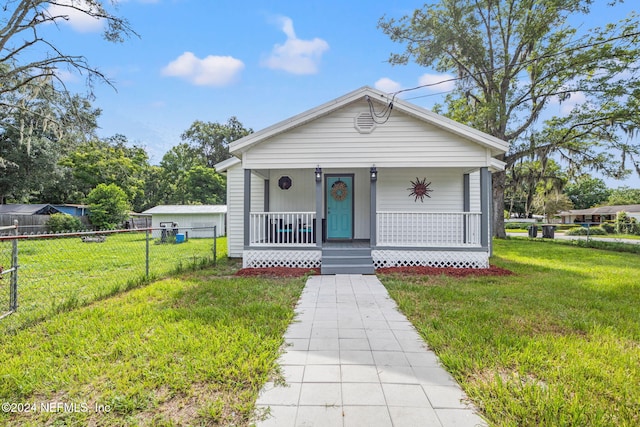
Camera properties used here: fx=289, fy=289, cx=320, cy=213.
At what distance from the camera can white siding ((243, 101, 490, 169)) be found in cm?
711

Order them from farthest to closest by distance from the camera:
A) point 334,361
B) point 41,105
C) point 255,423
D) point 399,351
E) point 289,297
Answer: point 41,105, point 289,297, point 399,351, point 334,361, point 255,423

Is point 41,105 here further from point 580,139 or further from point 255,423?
point 580,139

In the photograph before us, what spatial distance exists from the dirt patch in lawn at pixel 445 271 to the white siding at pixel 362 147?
2.53 meters

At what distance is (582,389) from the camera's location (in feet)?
7.39

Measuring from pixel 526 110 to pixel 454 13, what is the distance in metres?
6.33

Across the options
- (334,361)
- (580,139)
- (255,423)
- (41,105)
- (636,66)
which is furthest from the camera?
(580,139)

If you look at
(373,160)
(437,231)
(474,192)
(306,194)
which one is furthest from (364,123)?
(474,192)

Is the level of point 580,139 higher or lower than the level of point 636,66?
lower

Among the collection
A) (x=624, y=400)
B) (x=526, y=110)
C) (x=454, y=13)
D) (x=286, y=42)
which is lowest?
(x=624, y=400)

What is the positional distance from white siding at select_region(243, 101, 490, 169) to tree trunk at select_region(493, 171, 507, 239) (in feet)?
35.2

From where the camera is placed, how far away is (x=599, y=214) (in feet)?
129

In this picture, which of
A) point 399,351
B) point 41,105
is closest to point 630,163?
point 399,351

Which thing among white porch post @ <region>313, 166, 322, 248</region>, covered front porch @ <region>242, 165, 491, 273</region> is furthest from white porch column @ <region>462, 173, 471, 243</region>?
white porch post @ <region>313, 166, 322, 248</region>

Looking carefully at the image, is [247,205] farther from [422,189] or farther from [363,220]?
[422,189]
